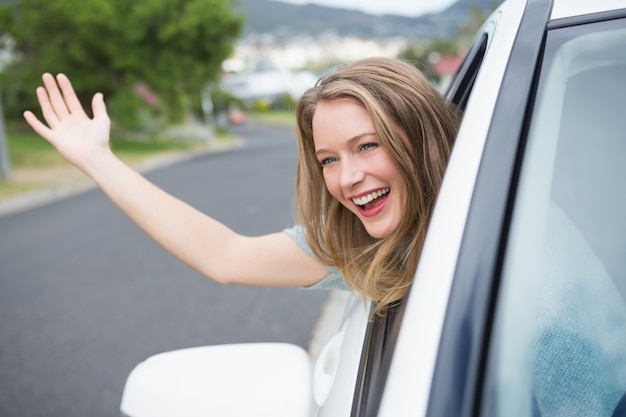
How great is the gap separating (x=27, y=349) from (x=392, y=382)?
464 cm

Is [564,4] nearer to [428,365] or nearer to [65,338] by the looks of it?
[428,365]

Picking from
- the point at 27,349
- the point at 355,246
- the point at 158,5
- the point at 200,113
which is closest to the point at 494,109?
the point at 355,246

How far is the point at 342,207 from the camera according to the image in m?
1.92

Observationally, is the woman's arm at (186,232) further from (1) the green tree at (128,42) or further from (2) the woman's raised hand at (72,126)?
(1) the green tree at (128,42)

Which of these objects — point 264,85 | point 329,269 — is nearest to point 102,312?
point 329,269

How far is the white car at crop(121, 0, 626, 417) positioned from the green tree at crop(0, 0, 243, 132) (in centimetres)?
3156

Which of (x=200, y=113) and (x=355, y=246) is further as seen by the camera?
(x=200, y=113)

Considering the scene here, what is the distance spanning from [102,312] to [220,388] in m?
4.69

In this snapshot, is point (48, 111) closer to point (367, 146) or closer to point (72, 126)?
point (72, 126)

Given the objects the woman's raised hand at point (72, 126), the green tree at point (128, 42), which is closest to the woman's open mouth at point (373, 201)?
the woman's raised hand at point (72, 126)

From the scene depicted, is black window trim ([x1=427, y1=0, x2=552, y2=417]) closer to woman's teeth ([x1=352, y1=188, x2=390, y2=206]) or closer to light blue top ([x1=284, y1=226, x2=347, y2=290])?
woman's teeth ([x1=352, y1=188, x2=390, y2=206])

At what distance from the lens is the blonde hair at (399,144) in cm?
160

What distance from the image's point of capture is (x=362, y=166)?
5.37 ft

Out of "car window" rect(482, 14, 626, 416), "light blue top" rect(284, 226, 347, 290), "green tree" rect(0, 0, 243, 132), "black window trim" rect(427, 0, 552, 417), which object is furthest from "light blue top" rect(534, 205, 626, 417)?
"green tree" rect(0, 0, 243, 132)
